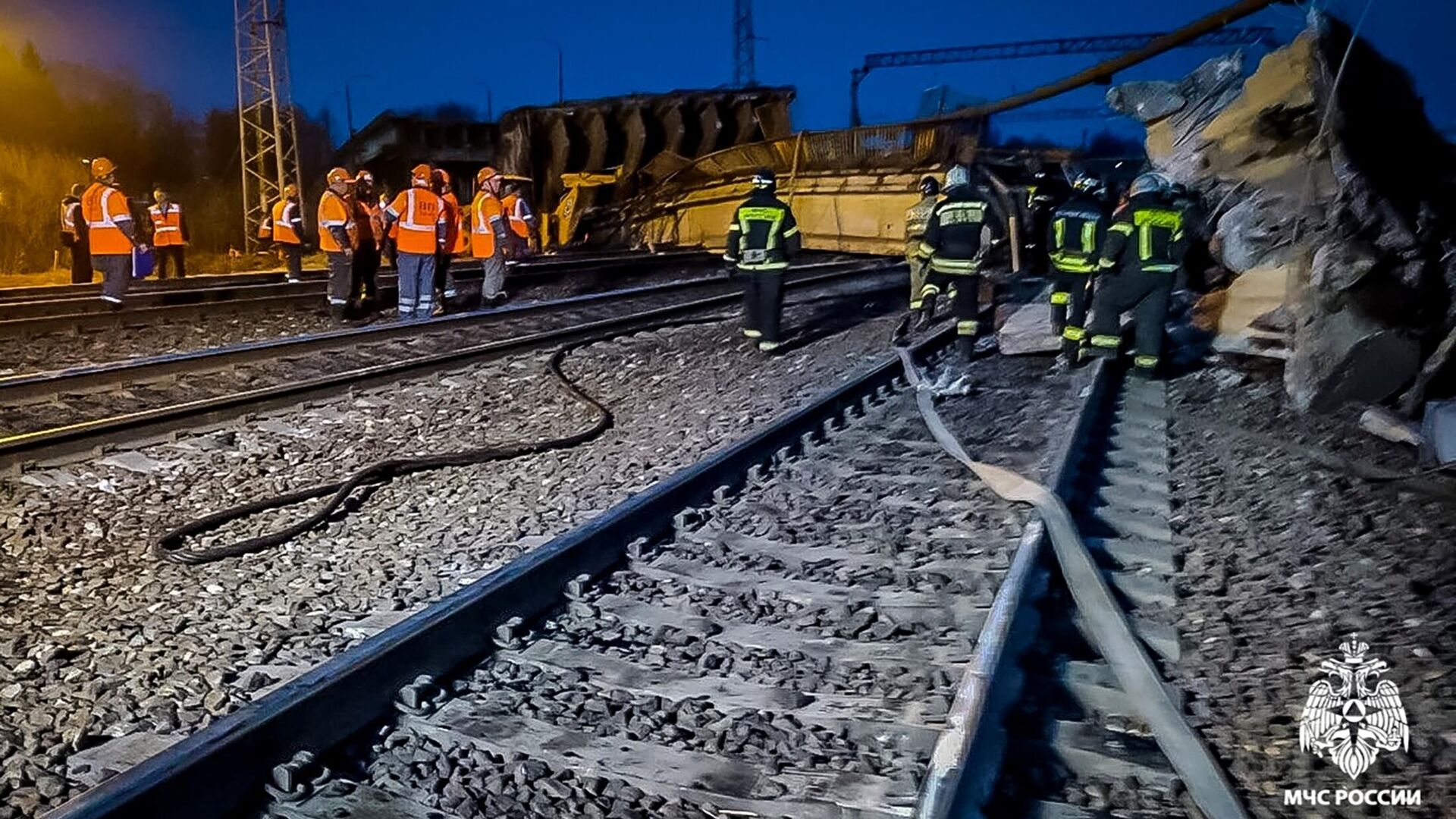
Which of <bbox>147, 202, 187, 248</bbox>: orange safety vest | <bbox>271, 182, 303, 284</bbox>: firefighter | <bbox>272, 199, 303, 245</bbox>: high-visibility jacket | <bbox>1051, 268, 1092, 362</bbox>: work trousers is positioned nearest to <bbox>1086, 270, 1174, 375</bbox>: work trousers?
<bbox>1051, 268, 1092, 362</bbox>: work trousers

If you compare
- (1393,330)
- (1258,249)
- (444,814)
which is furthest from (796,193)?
(444,814)

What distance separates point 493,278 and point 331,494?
800cm

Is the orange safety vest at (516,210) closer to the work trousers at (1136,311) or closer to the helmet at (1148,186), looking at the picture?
the work trousers at (1136,311)

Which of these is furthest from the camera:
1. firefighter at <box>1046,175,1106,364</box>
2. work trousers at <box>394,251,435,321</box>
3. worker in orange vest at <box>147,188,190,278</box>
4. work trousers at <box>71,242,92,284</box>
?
worker in orange vest at <box>147,188,190,278</box>

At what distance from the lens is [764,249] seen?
372 inches

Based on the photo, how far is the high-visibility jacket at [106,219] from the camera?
11.0 m

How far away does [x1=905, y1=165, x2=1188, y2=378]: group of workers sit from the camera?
8242mm

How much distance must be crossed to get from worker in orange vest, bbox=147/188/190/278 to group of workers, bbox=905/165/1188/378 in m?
12.3

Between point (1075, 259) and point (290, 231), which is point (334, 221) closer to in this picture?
point (290, 231)

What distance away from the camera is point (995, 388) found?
8023mm

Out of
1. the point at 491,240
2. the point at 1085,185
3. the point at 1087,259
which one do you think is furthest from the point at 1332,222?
the point at 491,240

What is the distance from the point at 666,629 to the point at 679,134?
31359 mm

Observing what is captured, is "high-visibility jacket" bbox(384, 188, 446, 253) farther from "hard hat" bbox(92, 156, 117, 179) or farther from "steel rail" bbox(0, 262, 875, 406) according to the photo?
"hard hat" bbox(92, 156, 117, 179)

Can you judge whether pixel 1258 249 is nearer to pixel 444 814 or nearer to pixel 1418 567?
pixel 1418 567
